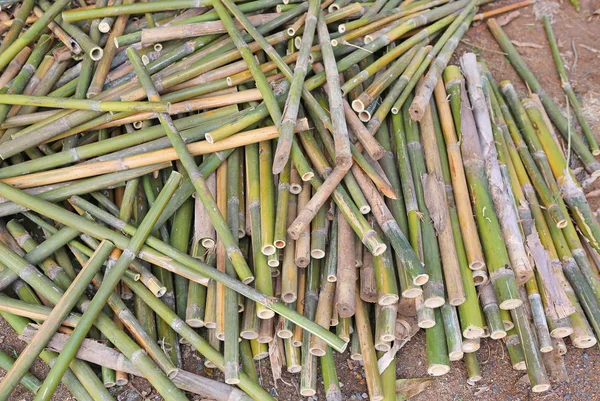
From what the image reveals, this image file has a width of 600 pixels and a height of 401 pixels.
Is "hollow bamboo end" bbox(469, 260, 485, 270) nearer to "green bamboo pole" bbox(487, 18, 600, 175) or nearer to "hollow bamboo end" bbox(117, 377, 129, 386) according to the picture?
"green bamboo pole" bbox(487, 18, 600, 175)

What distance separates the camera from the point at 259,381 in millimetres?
2930

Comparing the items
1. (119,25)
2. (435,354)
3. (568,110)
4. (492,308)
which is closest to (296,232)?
(435,354)

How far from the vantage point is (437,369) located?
285 centimetres

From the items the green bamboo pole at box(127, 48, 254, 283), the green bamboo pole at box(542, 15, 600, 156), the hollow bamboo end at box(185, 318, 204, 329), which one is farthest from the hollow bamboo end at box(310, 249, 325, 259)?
the green bamboo pole at box(542, 15, 600, 156)

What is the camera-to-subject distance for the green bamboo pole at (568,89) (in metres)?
4.00

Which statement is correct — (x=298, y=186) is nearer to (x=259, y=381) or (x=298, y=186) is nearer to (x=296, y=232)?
(x=296, y=232)

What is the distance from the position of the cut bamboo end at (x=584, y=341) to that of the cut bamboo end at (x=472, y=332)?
661mm

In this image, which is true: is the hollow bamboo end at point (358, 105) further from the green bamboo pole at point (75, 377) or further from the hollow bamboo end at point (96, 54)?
the green bamboo pole at point (75, 377)

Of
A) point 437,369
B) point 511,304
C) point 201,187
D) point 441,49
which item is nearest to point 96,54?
point 201,187

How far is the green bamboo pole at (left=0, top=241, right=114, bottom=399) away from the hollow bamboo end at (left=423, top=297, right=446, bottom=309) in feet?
5.62

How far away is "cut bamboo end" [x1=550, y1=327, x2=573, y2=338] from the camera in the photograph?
2.97 m

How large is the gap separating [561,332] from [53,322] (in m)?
2.73

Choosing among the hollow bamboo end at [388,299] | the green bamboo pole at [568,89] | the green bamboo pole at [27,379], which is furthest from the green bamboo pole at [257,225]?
the green bamboo pole at [568,89]

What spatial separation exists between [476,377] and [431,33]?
98.1 inches
